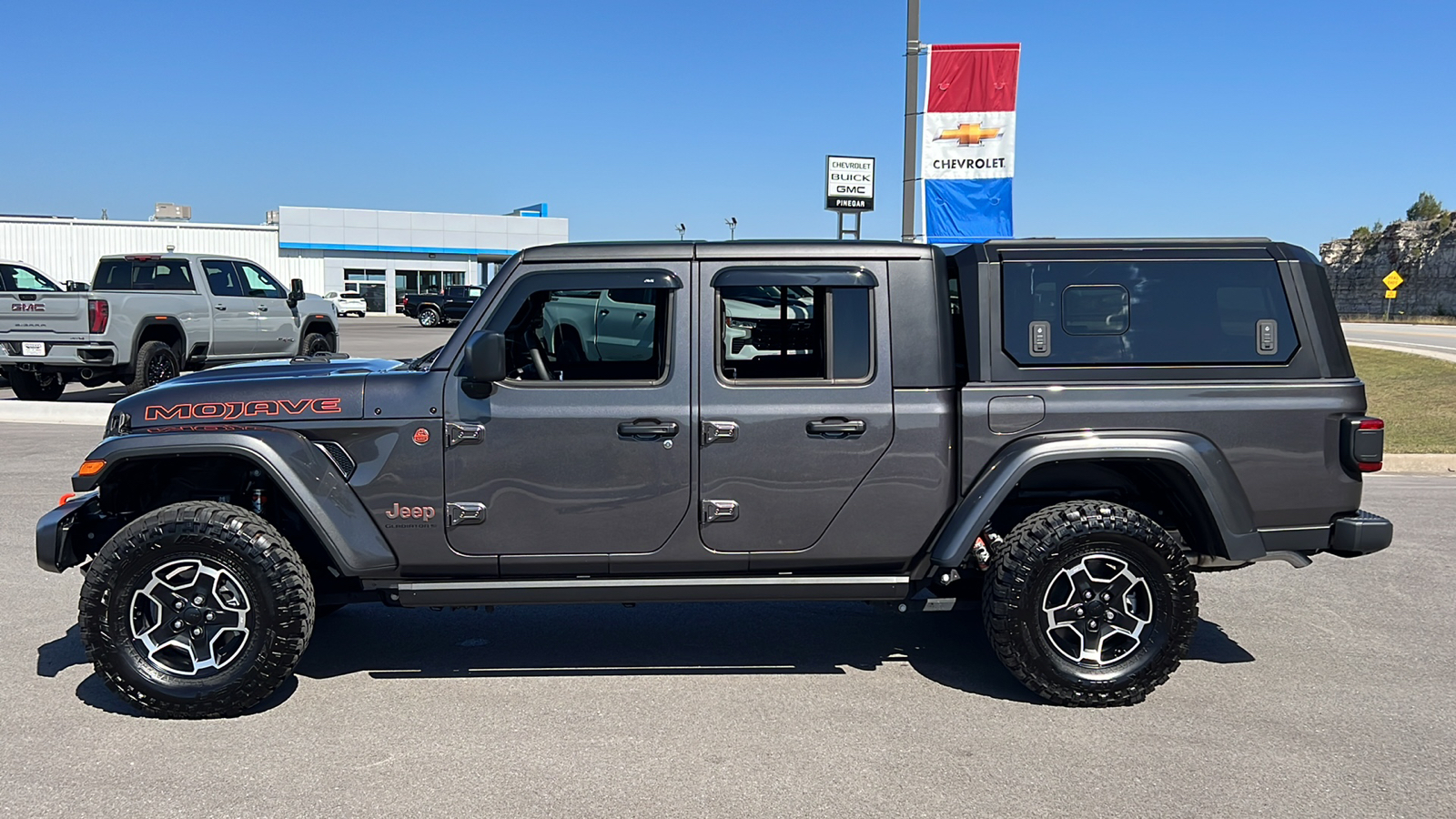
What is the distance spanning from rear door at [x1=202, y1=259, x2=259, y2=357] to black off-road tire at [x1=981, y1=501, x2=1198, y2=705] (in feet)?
47.8

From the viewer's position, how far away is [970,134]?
1198 centimetres

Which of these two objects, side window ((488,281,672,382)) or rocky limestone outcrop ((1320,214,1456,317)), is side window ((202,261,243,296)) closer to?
side window ((488,281,672,382))

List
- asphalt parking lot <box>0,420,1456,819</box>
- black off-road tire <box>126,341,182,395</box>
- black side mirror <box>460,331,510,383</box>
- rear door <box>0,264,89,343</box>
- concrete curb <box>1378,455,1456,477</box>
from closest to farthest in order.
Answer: asphalt parking lot <box>0,420,1456,819</box> < black side mirror <box>460,331,510,383</box> < concrete curb <box>1378,455,1456,477</box> < rear door <box>0,264,89,343</box> < black off-road tire <box>126,341,182,395</box>

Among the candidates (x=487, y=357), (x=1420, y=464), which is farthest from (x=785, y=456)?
(x=1420, y=464)

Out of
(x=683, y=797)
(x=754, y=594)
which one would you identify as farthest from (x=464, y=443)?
(x=683, y=797)

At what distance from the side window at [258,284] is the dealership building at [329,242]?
1680 inches

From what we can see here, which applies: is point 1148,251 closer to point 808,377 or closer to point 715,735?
point 808,377

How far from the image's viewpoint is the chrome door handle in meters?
4.60

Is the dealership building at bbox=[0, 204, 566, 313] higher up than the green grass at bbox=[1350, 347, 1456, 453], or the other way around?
the dealership building at bbox=[0, 204, 566, 313]

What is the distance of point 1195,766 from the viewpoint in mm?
4027

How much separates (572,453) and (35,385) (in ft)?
46.6

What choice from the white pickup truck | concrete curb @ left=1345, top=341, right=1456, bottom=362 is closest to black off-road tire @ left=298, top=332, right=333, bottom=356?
the white pickup truck

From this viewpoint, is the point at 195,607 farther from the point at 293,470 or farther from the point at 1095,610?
the point at 1095,610

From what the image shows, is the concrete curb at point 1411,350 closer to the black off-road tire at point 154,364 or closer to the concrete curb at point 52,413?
the black off-road tire at point 154,364
